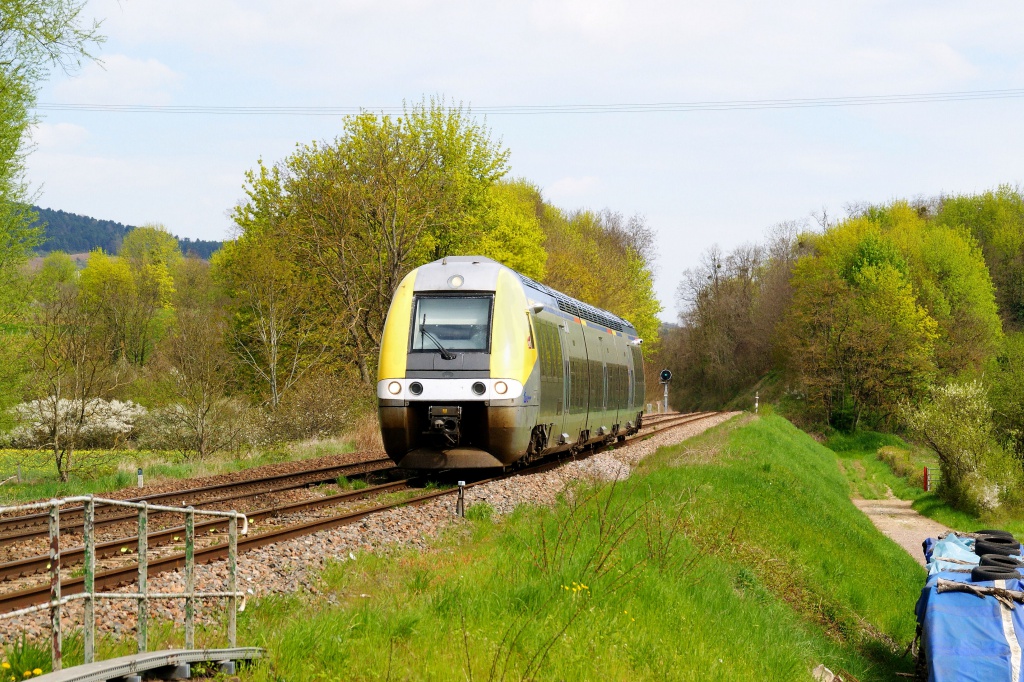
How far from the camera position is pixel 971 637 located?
40.7ft

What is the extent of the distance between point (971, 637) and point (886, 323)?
50.5 metres

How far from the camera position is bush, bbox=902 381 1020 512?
3931 cm

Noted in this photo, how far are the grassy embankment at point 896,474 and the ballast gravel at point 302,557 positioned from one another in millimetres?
26098

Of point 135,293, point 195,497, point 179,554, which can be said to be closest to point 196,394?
point 195,497

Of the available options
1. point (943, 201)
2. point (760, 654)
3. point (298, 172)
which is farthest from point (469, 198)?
point (943, 201)

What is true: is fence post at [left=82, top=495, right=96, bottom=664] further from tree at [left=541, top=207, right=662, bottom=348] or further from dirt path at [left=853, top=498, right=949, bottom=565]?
tree at [left=541, top=207, right=662, bottom=348]

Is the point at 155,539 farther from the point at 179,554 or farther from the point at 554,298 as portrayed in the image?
the point at 554,298

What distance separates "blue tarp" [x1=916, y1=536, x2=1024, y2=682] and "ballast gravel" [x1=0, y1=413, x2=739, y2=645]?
226 inches

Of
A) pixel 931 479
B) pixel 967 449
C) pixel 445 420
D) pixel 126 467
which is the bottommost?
pixel 931 479

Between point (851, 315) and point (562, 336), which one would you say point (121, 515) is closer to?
point (562, 336)

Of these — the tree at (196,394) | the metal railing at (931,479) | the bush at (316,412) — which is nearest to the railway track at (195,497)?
the tree at (196,394)

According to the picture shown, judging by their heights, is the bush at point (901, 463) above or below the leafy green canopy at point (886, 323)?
below

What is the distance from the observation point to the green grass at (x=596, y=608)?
22.9ft

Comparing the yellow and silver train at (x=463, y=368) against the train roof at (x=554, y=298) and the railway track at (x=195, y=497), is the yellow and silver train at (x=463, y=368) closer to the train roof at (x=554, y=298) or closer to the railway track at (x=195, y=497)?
the train roof at (x=554, y=298)
